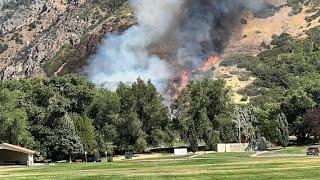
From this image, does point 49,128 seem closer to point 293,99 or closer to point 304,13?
point 293,99

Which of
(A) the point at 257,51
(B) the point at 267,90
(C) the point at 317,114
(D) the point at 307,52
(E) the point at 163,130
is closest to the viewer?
(C) the point at 317,114

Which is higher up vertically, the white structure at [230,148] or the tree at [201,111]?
the tree at [201,111]

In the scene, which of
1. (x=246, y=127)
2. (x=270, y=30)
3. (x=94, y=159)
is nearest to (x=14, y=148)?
(x=94, y=159)

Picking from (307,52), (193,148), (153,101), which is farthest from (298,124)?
(307,52)

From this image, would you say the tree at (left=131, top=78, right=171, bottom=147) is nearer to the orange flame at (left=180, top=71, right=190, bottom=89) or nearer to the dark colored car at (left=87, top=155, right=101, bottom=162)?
the dark colored car at (left=87, top=155, right=101, bottom=162)

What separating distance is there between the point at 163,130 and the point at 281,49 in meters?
70.5

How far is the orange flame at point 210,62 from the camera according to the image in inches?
7249

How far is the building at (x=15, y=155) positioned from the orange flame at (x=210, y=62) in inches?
3417

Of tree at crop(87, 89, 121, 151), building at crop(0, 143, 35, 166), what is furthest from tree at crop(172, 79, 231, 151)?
building at crop(0, 143, 35, 166)

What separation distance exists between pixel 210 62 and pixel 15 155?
93.3 meters

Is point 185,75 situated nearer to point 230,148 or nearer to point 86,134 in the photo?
point 86,134

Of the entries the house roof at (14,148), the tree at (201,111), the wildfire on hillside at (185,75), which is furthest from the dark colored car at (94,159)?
the wildfire on hillside at (185,75)

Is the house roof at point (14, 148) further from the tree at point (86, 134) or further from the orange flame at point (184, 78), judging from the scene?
the orange flame at point (184, 78)

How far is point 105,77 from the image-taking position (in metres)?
196
